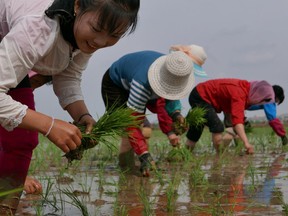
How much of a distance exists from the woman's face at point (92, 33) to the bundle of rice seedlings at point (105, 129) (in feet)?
1.18

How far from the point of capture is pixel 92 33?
7.40 feet

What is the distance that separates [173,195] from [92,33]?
3.57 feet

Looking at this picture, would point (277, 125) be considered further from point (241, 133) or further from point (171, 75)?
point (171, 75)

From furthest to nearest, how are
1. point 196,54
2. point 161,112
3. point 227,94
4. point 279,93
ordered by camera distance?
point 279,93 < point 227,94 < point 196,54 < point 161,112

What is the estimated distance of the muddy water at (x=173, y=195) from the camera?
101 inches

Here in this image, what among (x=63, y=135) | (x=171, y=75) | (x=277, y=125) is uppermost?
(x=277, y=125)

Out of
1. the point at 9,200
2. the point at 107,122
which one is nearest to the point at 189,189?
the point at 107,122

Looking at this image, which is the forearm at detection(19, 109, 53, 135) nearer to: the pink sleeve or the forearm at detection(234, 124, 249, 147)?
the forearm at detection(234, 124, 249, 147)

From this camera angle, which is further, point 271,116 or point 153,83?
point 271,116

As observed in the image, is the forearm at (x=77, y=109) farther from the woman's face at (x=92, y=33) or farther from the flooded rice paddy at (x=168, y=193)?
the woman's face at (x=92, y=33)

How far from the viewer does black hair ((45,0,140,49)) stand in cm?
Result: 225

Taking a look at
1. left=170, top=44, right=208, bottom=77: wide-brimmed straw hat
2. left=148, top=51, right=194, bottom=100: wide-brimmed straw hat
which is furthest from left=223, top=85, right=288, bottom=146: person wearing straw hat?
left=148, top=51, right=194, bottom=100: wide-brimmed straw hat

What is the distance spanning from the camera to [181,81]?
453cm

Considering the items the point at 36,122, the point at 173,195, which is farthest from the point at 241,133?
the point at 36,122
